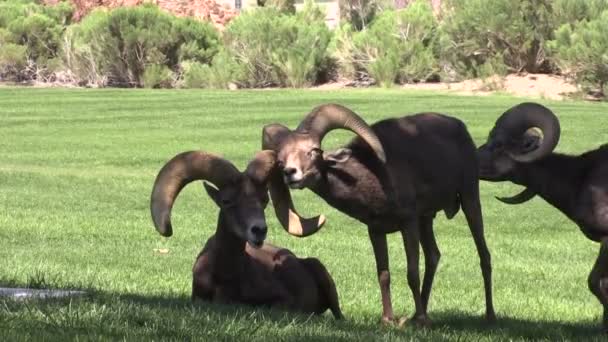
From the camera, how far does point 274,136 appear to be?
27.3 ft

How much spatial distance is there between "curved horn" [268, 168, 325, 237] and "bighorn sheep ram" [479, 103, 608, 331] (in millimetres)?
1696

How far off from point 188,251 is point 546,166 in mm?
6049

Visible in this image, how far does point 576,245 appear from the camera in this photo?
1596 centimetres

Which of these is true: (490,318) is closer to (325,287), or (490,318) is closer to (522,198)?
(522,198)

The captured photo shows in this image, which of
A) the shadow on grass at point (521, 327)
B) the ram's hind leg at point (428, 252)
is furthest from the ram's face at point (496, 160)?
the shadow on grass at point (521, 327)

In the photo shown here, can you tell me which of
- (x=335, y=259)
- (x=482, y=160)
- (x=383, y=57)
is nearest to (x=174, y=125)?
(x=383, y=57)

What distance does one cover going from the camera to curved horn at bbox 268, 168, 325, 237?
27.9 ft

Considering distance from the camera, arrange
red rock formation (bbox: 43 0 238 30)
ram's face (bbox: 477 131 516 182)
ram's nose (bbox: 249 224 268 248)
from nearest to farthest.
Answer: ram's nose (bbox: 249 224 268 248)
ram's face (bbox: 477 131 516 182)
red rock formation (bbox: 43 0 238 30)

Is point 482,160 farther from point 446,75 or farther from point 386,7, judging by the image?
point 386,7

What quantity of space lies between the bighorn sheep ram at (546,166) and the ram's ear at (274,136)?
6.33 feet

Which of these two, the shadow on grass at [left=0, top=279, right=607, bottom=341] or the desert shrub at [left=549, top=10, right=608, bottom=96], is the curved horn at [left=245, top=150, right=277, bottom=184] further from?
the desert shrub at [left=549, top=10, right=608, bottom=96]

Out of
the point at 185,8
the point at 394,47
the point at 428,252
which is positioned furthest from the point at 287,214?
the point at 185,8

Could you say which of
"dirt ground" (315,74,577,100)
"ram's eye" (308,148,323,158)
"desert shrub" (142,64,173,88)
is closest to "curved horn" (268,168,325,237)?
"ram's eye" (308,148,323,158)

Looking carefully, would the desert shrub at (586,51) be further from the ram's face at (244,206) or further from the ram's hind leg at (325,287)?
the ram's face at (244,206)
